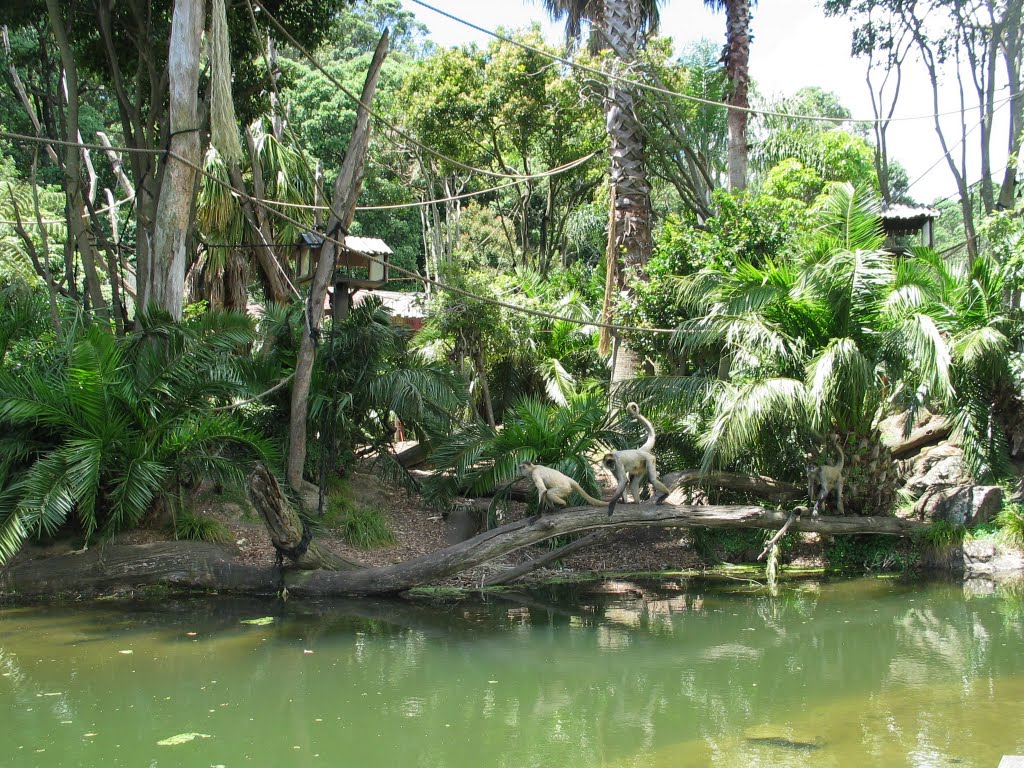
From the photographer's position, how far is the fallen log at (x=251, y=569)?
9906mm

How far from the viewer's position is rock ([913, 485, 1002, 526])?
38.3 feet

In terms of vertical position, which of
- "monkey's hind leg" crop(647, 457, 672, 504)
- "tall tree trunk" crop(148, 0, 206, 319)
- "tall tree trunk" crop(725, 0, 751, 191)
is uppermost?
"tall tree trunk" crop(725, 0, 751, 191)

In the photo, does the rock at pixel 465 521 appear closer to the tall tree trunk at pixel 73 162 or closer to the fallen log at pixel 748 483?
the fallen log at pixel 748 483

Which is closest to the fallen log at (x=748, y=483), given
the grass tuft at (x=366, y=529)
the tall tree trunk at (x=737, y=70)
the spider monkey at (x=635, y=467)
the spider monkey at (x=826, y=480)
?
the spider monkey at (x=826, y=480)

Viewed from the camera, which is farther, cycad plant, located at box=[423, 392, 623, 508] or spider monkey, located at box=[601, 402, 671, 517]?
cycad plant, located at box=[423, 392, 623, 508]

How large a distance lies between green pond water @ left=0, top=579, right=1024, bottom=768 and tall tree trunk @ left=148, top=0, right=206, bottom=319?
158 inches

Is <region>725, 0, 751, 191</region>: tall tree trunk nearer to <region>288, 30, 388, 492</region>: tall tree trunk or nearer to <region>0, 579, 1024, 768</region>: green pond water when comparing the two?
<region>288, 30, 388, 492</region>: tall tree trunk

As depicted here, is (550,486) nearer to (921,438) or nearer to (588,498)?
(588,498)

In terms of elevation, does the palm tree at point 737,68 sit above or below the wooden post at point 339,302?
above

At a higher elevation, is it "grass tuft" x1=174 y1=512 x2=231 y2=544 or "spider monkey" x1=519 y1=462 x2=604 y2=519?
"spider monkey" x1=519 y1=462 x2=604 y2=519

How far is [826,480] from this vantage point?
11.3 meters

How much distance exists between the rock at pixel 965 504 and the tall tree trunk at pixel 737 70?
23.1ft

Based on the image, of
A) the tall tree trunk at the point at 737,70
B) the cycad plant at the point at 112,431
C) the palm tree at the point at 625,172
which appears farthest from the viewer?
the tall tree trunk at the point at 737,70

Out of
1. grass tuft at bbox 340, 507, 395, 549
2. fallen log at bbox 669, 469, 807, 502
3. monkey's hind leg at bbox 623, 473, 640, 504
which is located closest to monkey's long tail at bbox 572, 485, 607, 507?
monkey's hind leg at bbox 623, 473, 640, 504
